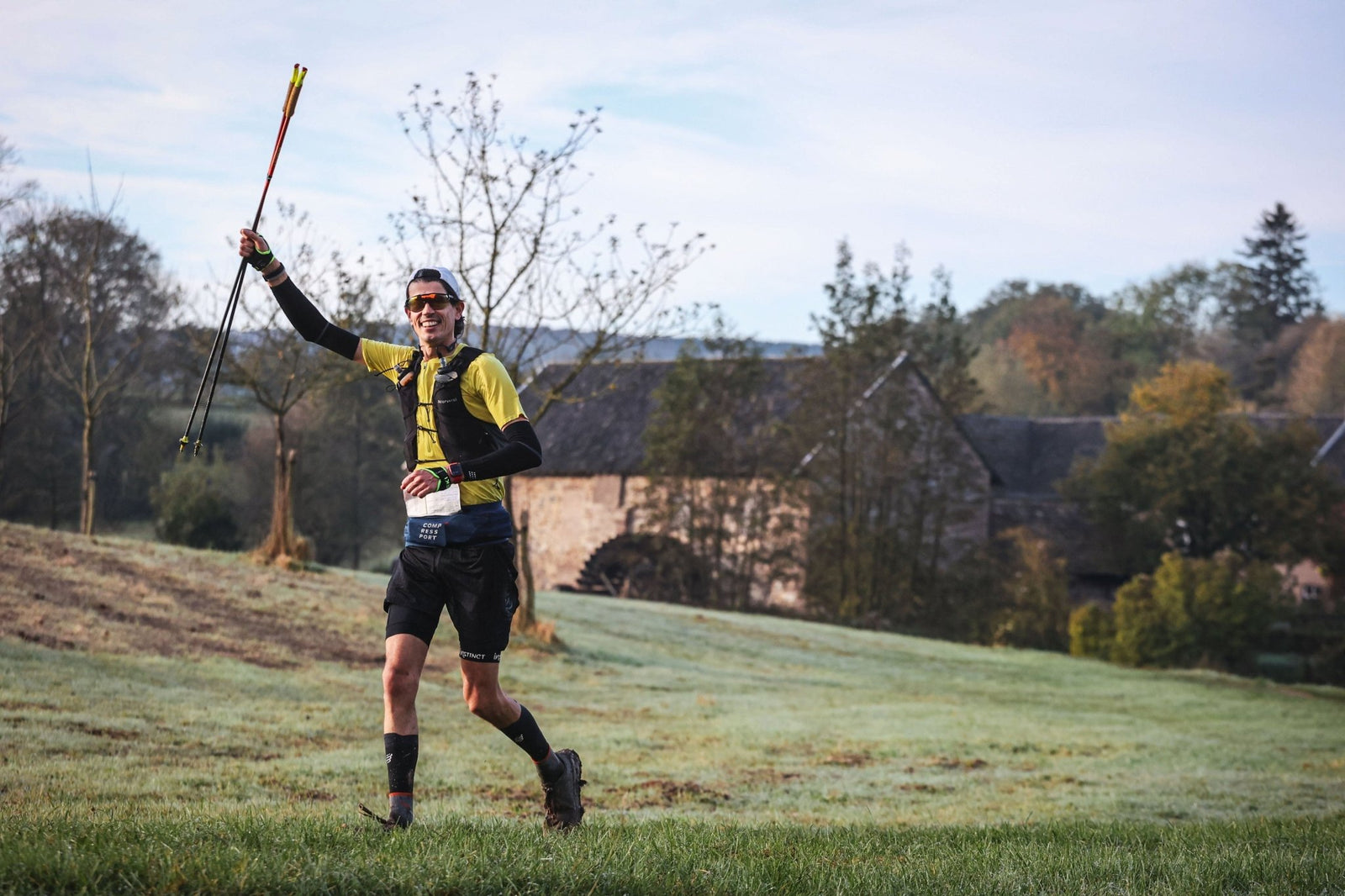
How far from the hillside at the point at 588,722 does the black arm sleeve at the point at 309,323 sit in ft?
8.66

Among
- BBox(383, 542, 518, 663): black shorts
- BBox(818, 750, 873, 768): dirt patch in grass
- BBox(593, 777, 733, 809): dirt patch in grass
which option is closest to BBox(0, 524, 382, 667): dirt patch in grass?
BBox(818, 750, 873, 768): dirt patch in grass

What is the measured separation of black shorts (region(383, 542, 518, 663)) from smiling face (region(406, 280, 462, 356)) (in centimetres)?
97

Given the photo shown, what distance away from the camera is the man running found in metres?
5.86

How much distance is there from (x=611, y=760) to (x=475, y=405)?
6.32 m

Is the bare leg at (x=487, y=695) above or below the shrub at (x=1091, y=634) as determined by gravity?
above

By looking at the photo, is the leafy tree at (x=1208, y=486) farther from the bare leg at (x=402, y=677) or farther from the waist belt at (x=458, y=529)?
the bare leg at (x=402, y=677)

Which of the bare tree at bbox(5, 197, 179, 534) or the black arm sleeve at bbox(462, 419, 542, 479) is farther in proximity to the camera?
the bare tree at bbox(5, 197, 179, 534)

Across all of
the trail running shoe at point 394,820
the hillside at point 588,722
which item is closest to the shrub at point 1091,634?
the hillside at point 588,722

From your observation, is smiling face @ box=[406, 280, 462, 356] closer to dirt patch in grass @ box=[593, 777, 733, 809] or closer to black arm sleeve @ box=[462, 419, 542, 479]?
black arm sleeve @ box=[462, 419, 542, 479]

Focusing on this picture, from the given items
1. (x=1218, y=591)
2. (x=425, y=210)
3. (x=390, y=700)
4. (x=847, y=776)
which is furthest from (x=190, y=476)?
(x=390, y=700)

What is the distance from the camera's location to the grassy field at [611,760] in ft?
16.1

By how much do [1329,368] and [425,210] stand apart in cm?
6336

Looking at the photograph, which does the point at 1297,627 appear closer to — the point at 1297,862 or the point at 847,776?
the point at 847,776

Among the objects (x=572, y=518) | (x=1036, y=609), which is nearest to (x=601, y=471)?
(x=572, y=518)
